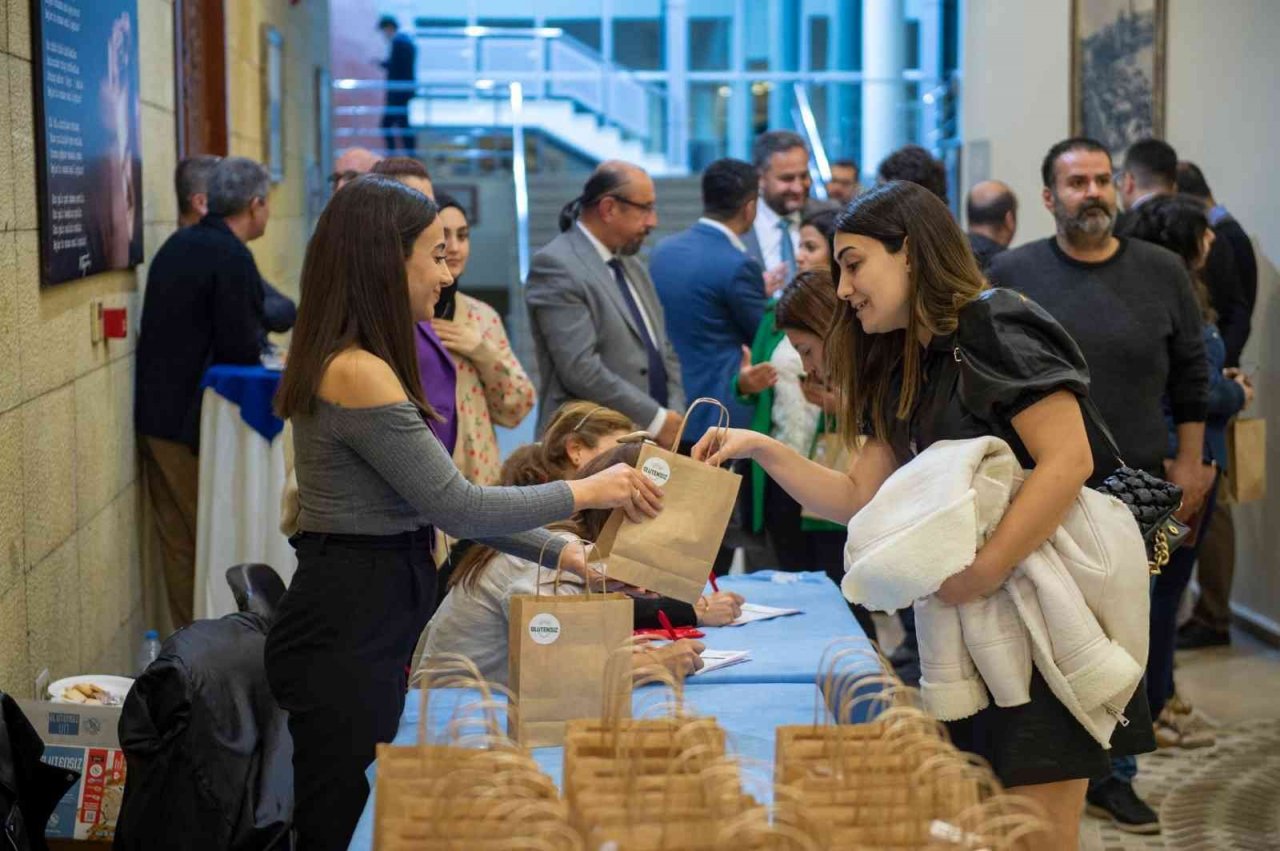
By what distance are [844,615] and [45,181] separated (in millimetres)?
2090

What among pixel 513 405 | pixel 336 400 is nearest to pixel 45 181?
pixel 513 405

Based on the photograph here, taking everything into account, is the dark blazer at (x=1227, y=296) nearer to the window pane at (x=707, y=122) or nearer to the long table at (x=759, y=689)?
the long table at (x=759, y=689)

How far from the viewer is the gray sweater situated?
246 cm

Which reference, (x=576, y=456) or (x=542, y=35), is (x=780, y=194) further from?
(x=542, y=35)

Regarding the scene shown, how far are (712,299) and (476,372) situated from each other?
1.11 metres

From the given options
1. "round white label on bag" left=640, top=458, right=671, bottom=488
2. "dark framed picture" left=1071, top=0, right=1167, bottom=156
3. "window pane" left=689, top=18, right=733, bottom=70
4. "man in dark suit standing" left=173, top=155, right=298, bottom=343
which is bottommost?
"round white label on bag" left=640, top=458, right=671, bottom=488

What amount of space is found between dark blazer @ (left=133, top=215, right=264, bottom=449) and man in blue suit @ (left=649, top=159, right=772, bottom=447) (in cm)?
134

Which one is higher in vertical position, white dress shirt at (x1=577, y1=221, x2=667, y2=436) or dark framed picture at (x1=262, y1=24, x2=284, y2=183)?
dark framed picture at (x1=262, y1=24, x2=284, y2=183)

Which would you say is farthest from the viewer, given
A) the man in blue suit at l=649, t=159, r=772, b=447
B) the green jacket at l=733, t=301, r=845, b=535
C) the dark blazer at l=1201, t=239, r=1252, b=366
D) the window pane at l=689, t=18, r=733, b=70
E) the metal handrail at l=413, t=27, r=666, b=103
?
the window pane at l=689, t=18, r=733, b=70

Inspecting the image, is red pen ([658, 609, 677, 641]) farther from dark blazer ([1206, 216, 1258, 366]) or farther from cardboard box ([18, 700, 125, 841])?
dark blazer ([1206, 216, 1258, 366])

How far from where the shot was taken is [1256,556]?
6309mm

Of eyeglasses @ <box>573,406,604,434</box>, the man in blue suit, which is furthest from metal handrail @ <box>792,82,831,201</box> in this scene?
eyeglasses @ <box>573,406,604,434</box>

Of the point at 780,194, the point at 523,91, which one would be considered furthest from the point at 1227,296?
the point at 523,91

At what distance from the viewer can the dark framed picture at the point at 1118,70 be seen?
277 inches
